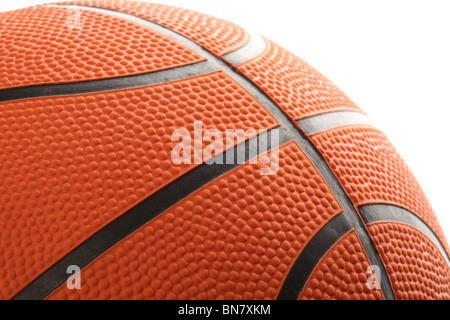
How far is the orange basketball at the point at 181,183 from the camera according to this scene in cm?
79

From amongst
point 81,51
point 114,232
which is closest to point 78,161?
point 114,232

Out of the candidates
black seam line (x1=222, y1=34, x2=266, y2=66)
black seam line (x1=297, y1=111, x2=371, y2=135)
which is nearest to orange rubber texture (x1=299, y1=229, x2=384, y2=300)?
black seam line (x1=297, y1=111, x2=371, y2=135)

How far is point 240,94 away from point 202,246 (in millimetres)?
334

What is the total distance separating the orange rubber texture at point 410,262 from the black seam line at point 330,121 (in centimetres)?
23

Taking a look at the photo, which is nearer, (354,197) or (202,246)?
(202,246)

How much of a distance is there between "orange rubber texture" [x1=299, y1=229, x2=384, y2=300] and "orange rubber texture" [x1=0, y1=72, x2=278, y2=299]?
0.28 meters

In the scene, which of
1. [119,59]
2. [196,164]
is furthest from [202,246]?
[119,59]

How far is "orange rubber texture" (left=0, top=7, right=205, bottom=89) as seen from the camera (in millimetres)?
920

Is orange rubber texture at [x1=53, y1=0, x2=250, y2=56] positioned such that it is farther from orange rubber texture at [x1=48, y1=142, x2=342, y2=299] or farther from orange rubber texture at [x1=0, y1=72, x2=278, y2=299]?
orange rubber texture at [x1=48, y1=142, x2=342, y2=299]

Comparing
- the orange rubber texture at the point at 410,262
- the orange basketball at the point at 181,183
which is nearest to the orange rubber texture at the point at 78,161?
the orange basketball at the point at 181,183

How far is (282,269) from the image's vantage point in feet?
2.68

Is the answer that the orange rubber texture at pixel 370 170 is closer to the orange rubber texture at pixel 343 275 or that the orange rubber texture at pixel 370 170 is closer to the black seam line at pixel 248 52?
the orange rubber texture at pixel 343 275
